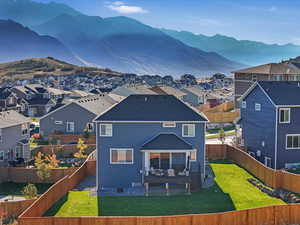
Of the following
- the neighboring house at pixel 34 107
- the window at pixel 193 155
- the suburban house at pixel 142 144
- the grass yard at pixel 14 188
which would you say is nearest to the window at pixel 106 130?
the suburban house at pixel 142 144

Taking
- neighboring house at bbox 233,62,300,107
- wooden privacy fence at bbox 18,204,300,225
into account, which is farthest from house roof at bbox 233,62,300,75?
wooden privacy fence at bbox 18,204,300,225

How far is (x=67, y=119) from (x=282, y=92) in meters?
27.9

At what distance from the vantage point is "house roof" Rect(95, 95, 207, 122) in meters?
34.0

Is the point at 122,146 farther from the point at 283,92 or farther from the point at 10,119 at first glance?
the point at 10,119

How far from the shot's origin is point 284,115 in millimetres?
37406

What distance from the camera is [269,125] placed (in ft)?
126

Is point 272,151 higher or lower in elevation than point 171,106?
lower

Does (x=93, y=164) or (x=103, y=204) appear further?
(x=93, y=164)

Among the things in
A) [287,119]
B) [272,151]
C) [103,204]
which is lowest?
[103,204]

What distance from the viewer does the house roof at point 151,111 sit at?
34000 mm

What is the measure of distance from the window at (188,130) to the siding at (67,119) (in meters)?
22.8

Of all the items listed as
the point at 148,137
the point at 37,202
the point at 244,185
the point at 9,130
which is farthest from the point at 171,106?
the point at 9,130

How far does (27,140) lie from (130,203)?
71.0 ft

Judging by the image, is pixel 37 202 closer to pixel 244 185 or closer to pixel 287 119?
Result: pixel 244 185
